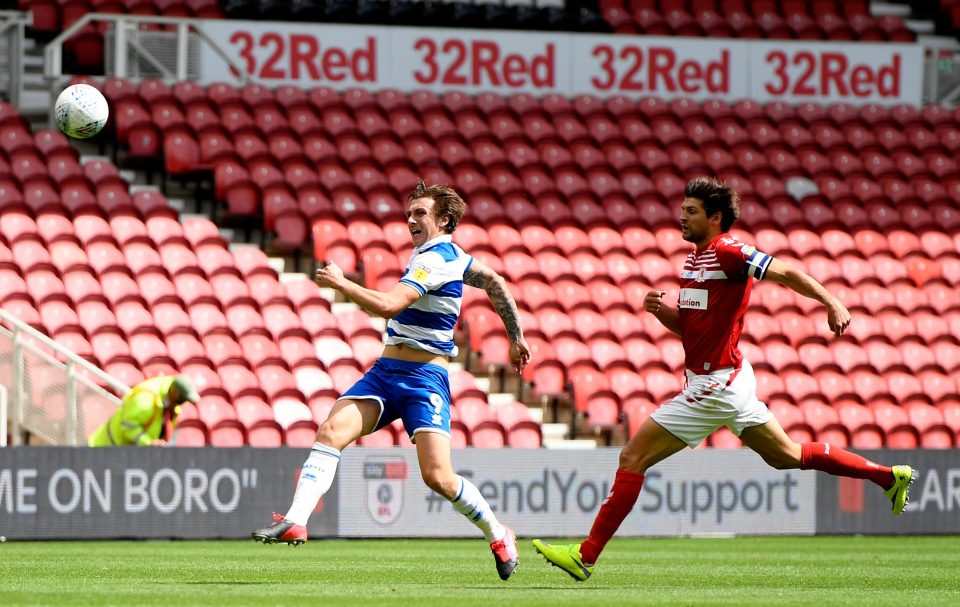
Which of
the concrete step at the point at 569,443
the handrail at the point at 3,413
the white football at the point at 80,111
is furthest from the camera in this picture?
the concrete step at the point at 569,443

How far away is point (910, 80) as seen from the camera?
23.4 meters

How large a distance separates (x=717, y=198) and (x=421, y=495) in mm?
6108

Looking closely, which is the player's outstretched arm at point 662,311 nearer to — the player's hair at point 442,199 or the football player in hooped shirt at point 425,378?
the football player in hooped shirt at point 425,378

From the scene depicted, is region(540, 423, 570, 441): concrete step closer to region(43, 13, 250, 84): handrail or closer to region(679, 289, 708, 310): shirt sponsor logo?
region(43, 13, 250, 84): handrail

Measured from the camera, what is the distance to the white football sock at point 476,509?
799 centimetres

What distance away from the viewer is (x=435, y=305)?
800cm

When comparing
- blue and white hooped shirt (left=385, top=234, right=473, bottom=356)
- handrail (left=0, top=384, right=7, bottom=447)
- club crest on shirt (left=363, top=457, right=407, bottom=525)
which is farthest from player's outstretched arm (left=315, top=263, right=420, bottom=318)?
handrail (left=0, top=384, right=7, bottom=447)

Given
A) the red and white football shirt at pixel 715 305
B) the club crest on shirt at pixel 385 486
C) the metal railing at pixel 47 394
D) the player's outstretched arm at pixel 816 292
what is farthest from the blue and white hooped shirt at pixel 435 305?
the metal railing at pixel 47 394

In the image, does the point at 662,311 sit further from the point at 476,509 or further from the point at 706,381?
the point at 476,509

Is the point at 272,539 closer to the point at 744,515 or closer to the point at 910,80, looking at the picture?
the point at 744,515

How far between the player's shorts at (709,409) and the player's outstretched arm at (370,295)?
1534 mm

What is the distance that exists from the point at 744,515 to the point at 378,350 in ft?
14.9

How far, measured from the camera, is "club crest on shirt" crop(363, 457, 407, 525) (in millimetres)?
13320

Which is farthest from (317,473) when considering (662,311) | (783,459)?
(783,459)
